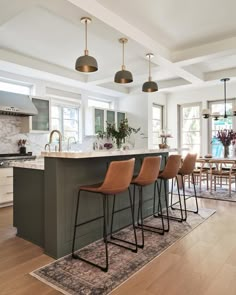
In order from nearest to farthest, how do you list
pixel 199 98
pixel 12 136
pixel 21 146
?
pixel 12 136 < pixel 21 146 < pixel 199 98

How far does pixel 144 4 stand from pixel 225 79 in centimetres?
378

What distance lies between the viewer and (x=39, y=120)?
5.23 meters

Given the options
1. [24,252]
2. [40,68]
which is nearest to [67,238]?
[24,252]

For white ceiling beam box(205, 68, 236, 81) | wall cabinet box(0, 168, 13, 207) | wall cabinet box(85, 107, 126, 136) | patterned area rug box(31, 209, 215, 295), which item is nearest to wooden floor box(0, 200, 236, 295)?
patterned area rug box(31, 209, 215, 295)

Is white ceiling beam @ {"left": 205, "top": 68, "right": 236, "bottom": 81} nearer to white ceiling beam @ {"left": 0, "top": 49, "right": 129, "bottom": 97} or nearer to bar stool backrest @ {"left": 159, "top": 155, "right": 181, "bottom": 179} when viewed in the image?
white ceiling beam @ {"left": 0, "top": 49, "right": 129, "bottom": 97}

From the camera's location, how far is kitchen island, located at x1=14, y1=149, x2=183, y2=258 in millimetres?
2406

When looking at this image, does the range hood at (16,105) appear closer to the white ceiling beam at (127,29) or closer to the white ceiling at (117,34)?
the white ceiling at (117,34)

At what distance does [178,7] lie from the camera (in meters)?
3.13

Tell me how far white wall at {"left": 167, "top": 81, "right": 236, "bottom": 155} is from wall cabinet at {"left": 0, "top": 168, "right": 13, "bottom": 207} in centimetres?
517

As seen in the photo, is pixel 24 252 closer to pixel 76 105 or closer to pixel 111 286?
pixel 111 286

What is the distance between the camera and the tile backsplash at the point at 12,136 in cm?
494

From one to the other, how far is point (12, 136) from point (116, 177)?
11.7ft

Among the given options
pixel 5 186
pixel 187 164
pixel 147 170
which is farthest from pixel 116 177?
pixel 5 186

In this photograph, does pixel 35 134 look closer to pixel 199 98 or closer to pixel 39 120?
pixel 39 120
